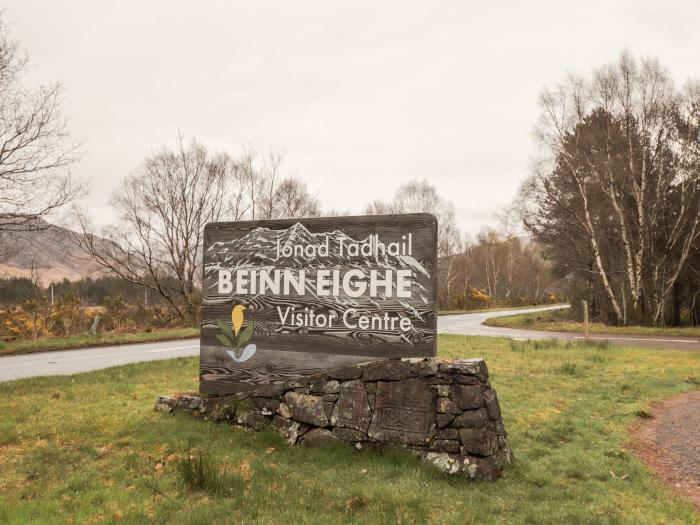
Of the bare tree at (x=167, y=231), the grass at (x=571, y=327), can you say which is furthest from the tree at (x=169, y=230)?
the grass at (x=571, y=327)

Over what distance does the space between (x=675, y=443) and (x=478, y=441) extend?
3.42 meters

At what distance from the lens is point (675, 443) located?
19.8 ft

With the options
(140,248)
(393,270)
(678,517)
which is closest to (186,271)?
(140,248)

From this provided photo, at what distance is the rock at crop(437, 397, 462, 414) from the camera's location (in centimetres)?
467

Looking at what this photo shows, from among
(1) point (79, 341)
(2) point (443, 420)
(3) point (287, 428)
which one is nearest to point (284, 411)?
(3) point (287, 428)

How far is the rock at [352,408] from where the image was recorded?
16.6 feet

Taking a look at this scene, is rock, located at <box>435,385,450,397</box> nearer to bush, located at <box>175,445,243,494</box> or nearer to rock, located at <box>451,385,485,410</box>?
rock, located at <box>451,385,485,410</box>

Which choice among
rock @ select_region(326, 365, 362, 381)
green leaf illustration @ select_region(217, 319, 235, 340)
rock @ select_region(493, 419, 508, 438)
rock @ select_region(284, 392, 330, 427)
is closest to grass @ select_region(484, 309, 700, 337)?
rock @ select_region(493, 419, 508, 438)

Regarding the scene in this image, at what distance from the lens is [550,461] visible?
5.12m

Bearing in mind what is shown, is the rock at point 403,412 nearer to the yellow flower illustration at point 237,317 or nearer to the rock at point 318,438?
the rock at point 318,438

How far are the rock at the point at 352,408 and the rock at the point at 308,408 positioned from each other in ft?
0.47

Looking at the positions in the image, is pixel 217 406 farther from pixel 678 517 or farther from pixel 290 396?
pixel 678 517

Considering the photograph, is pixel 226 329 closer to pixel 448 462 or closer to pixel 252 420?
pixel 252 420

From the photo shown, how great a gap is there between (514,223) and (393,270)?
2195cm
